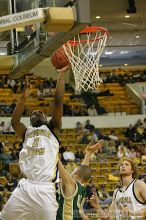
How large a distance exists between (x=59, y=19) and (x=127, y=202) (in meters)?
2.58

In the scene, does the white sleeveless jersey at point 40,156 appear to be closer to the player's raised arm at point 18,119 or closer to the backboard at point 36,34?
the player's raised arm at point 18,119

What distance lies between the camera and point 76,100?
2114 cm

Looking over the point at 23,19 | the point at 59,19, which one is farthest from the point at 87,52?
the point at 59,19

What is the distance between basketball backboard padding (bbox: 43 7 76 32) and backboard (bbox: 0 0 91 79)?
1.2 inches

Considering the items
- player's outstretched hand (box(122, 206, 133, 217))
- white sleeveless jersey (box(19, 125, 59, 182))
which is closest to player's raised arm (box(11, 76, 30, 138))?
white sleeveless jersey (box(19, 125, 59, 182))

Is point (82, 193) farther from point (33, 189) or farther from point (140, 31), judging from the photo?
point (140, 31)

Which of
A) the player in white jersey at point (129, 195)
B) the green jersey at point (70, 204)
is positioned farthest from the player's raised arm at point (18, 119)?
the player in white jersey at point (129, 195)

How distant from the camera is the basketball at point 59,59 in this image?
522 cm

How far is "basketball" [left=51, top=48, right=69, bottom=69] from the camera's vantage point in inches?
206

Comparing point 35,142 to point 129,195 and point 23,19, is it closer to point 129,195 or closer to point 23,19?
point 23,19

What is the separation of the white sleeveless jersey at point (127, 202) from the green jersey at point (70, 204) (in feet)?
3.11

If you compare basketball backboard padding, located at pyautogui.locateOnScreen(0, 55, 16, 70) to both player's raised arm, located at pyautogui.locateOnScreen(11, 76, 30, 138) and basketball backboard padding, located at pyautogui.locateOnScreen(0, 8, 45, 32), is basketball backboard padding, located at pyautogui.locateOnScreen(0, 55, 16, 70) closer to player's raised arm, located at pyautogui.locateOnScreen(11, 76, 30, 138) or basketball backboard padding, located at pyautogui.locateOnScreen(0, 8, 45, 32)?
player's raised arm, located at pyautogui.locateOnScreen(11, 76, 30, 138)

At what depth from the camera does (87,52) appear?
6.08m

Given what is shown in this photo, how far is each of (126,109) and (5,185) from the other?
9028 mm
